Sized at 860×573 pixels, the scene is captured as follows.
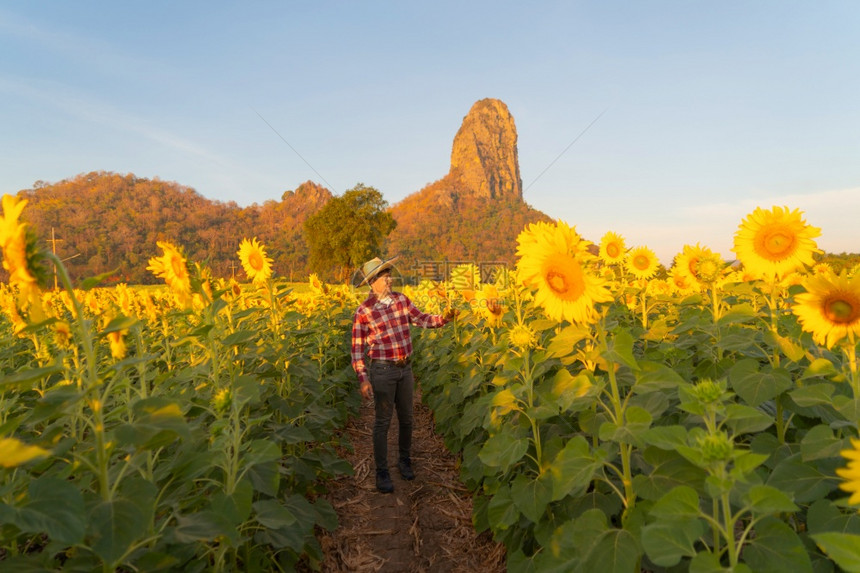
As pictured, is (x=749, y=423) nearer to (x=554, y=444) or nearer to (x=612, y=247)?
(x=554, y=444)

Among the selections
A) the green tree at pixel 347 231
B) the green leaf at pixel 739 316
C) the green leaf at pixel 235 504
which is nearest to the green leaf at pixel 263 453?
the green leaf at pixel 235 504

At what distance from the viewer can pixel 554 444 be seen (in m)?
3.06

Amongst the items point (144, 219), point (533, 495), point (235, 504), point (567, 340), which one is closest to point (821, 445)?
point (567, 340)

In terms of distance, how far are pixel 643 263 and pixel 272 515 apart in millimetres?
5964

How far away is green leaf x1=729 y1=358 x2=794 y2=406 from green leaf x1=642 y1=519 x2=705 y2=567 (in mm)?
1226

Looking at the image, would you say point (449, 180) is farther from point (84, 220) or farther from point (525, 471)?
point (525, 471)

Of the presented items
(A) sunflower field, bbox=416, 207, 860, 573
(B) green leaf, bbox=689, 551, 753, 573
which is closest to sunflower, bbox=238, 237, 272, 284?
(A) sunflower field, bbox=416, 207, 860, 573

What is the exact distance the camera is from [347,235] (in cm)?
5053

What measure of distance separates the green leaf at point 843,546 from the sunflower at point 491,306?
3470 mm

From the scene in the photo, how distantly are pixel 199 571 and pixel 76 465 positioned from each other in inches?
30.8

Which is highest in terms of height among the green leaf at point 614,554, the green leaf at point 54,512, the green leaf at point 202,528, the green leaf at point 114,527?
the green leaf at point 54,512

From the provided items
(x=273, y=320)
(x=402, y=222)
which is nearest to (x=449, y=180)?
(x=402, y=222)

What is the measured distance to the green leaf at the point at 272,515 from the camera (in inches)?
89.7

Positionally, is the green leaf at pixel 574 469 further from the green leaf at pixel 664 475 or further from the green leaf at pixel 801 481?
the green leaf at pixel 801 481
